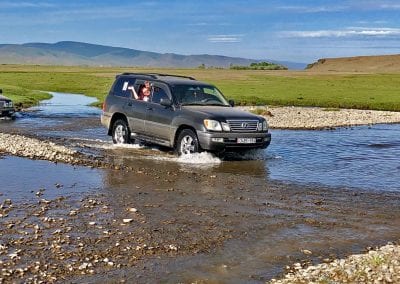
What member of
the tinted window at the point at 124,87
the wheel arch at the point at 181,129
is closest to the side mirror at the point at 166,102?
the wheel arch at the point at 181,129

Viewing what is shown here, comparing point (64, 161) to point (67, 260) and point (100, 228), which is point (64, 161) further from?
point (67, 260)

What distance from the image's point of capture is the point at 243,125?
15.2 meters

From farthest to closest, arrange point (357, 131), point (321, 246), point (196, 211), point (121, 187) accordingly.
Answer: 1. point (357, 131)
2. point (121, 187)
3. point (196, 211)
4. point (321, 246)

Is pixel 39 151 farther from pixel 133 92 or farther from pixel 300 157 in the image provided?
pixel 300 157

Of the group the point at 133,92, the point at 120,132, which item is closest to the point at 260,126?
the point at 133,92

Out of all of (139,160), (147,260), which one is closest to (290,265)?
(147,260)

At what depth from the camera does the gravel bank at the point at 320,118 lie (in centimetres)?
2689

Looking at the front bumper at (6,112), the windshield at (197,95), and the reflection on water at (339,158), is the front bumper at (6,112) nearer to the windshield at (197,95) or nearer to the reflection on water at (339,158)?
the reflection on water at (339,158)

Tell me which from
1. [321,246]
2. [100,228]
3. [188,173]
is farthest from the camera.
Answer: [188,173]

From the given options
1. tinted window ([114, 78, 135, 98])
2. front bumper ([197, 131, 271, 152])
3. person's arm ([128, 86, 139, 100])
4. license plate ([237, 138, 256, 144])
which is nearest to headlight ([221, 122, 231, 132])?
front bumper ([197, 131, 271, 152])

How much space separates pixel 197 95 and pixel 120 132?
281 centimetres

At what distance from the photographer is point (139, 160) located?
49.7 feet

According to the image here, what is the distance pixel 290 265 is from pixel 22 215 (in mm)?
4265

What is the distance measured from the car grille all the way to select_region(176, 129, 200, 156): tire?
3.11ft
